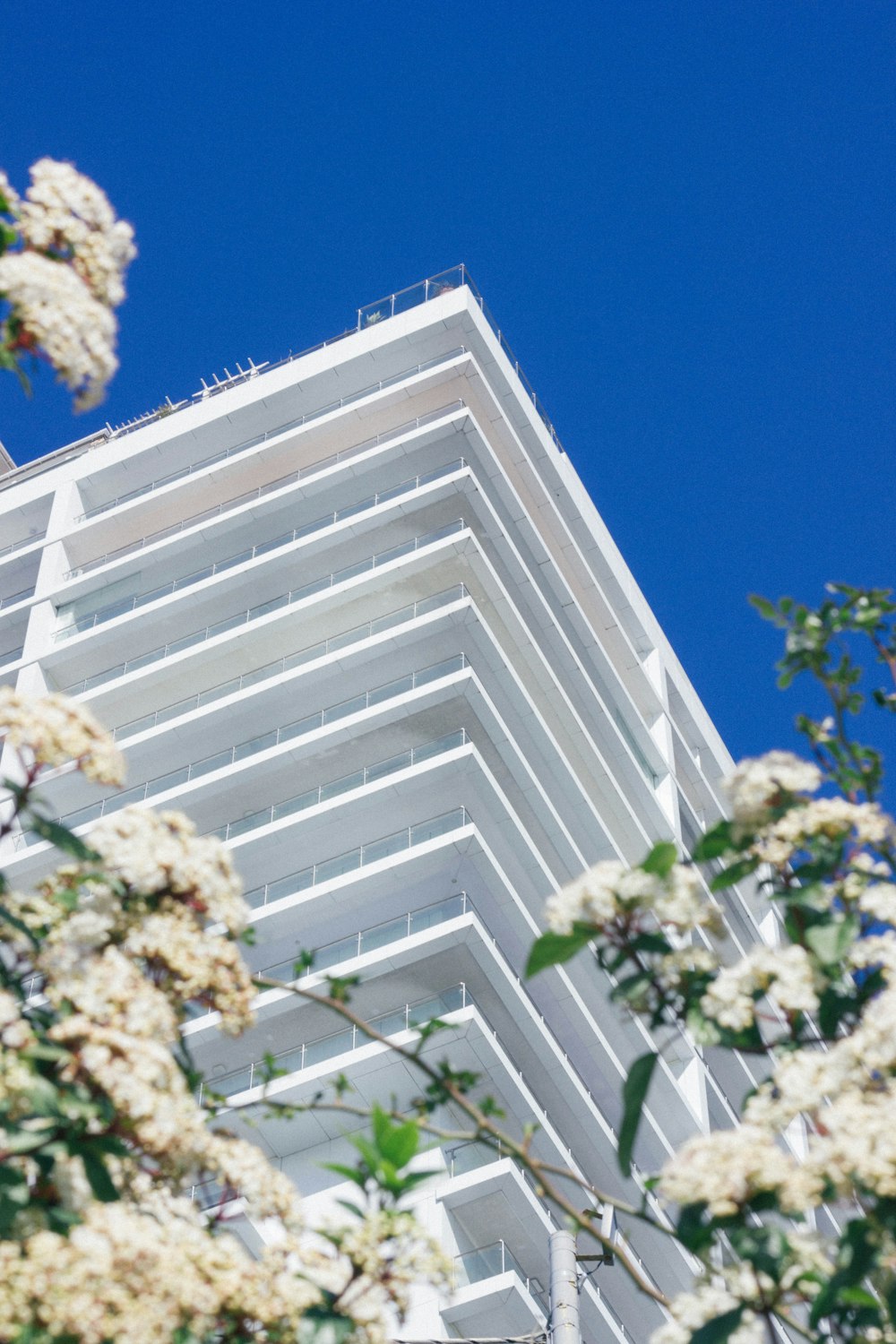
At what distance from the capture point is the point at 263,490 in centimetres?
4184

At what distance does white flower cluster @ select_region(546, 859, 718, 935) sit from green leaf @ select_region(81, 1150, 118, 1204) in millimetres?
1616

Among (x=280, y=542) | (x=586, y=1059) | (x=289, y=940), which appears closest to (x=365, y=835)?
(x=289, y=940)

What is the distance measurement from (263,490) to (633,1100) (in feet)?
121

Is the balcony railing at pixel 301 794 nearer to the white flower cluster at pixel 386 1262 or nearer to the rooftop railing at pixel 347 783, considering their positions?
the rooftop railing at pixel 347 783

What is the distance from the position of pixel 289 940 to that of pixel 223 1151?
2791 cm

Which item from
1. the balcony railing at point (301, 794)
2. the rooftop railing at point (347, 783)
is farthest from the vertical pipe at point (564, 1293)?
the balcony railing at point (301, 794)

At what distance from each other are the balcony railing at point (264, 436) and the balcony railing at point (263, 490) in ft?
1.87

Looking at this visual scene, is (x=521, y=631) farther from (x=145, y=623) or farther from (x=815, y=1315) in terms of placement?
(x=815, y=1315)

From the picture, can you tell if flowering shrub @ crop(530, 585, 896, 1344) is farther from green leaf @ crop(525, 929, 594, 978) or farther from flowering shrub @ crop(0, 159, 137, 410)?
flowering shrub @ crop(0, 159, 137, 410)

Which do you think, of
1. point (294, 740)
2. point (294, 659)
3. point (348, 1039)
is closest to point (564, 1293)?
point (348, 1039)

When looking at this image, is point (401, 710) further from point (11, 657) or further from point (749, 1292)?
point (749, 1292)

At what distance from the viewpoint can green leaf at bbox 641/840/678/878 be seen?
572 cm

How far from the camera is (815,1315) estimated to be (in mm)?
5059

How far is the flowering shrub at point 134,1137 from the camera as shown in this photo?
4777 mm
